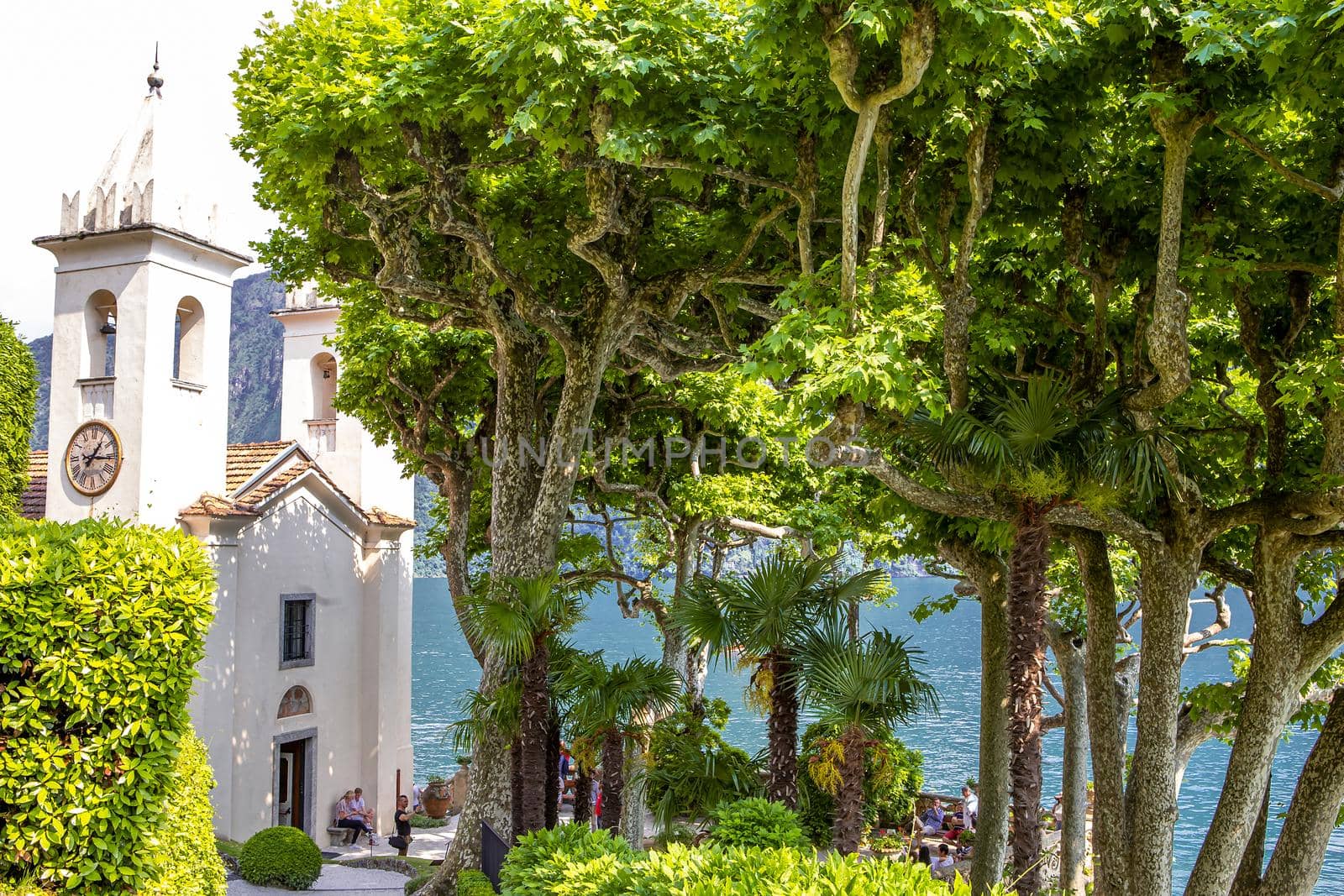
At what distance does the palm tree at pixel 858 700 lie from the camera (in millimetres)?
10719

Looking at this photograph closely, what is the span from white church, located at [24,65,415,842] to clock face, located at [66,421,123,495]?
0.03 metres

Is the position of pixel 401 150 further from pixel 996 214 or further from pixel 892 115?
pixel 996 214

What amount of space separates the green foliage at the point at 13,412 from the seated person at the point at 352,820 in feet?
33.5

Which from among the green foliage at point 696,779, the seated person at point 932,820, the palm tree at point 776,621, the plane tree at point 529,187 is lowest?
the seated person at point 932,820

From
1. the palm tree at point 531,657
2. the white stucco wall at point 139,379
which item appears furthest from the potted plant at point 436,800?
the palm tree at point 531,657

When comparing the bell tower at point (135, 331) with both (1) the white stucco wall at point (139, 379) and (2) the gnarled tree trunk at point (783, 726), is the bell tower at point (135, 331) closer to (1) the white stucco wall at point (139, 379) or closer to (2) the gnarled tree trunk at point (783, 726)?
(1) the white stucco wall at point (139, 379)

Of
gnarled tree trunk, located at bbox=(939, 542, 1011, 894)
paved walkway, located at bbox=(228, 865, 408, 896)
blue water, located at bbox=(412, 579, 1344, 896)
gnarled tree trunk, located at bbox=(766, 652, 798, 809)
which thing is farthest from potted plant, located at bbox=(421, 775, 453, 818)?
gnarled tree trunk, located at bbox=(766, 652, 798, 809)

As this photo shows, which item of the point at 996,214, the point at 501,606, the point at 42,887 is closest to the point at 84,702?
the point at 42,887

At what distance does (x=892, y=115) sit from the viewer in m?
11.2

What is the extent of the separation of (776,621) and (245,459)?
649 inches

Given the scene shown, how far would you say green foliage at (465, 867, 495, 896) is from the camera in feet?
44.4

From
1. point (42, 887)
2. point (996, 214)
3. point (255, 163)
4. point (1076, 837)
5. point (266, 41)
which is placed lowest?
point (1076, 837)

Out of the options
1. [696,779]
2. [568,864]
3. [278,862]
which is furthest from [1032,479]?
[278,862]

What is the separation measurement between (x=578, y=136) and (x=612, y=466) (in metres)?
11.9
